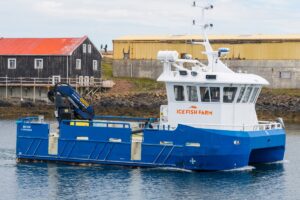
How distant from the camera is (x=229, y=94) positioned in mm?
31969

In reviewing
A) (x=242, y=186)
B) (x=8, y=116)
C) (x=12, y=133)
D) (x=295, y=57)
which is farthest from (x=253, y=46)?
(x=242, y=186)

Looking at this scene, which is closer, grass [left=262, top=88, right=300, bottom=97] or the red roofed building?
grass [left=262, top=88, right=300, bottom=97]

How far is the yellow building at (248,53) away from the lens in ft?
211

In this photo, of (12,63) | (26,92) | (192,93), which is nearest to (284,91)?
(26,92)

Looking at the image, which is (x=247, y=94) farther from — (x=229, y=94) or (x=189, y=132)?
(x=189, y=132)

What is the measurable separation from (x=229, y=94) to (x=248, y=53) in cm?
3396

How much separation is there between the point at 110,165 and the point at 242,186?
546cm

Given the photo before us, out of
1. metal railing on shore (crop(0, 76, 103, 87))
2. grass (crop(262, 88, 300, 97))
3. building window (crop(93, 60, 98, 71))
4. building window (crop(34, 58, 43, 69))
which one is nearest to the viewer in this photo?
grass (crop(262, 88, 300, 97))

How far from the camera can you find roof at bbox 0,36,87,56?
210 ft

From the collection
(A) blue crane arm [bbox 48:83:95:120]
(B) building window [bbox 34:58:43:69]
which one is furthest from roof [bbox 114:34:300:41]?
(A) blue crane arm [bbox 48:83:95:120]

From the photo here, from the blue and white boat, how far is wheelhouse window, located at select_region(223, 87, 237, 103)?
0.12 ft

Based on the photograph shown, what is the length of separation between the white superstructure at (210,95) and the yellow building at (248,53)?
103 ft

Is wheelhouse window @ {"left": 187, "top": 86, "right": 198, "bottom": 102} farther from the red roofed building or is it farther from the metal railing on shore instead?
the red roofed building

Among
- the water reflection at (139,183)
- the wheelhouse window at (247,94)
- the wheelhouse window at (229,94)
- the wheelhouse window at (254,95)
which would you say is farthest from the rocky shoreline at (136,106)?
the wheelhouse window at (229,94)
